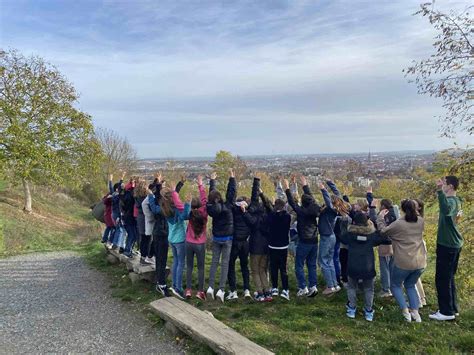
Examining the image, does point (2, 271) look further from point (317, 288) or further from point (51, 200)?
point (51, 200)

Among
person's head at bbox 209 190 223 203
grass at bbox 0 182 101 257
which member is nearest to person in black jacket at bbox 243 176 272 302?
person's head at bbox 209 190 223 203

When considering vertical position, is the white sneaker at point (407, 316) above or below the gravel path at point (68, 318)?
above

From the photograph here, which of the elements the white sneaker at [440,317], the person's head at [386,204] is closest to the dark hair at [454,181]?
the person's head at [386,204]

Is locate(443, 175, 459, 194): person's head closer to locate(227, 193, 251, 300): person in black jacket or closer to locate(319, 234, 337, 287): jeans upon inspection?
locate(319, 234, 337, 287): jeans

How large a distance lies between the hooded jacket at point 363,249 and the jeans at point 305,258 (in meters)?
1.08

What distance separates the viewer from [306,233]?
22.3 ft

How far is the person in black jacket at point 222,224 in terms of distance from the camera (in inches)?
258

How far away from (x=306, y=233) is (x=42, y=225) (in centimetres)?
1864

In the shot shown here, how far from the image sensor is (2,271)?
10.2 m

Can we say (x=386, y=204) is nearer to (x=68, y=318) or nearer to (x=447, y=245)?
(x=447, y=245)

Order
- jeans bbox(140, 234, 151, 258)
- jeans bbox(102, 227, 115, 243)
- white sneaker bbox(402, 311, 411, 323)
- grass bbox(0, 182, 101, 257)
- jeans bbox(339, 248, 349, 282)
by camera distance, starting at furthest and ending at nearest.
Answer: grass bbox(0, 182, 101, 257) < jeans bbox(102, 227, 115, 243) < jeans bbox(140, 234, 151, 258) < jeans bbox(339, 248, 349, 282) < white sneaker bbox(402, 311, 411, 323)

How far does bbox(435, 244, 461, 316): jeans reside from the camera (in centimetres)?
579

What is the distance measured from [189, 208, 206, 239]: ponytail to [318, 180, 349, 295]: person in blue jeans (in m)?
2.21

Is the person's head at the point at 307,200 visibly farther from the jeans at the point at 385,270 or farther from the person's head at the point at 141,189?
the person's head at the point at 141,189
